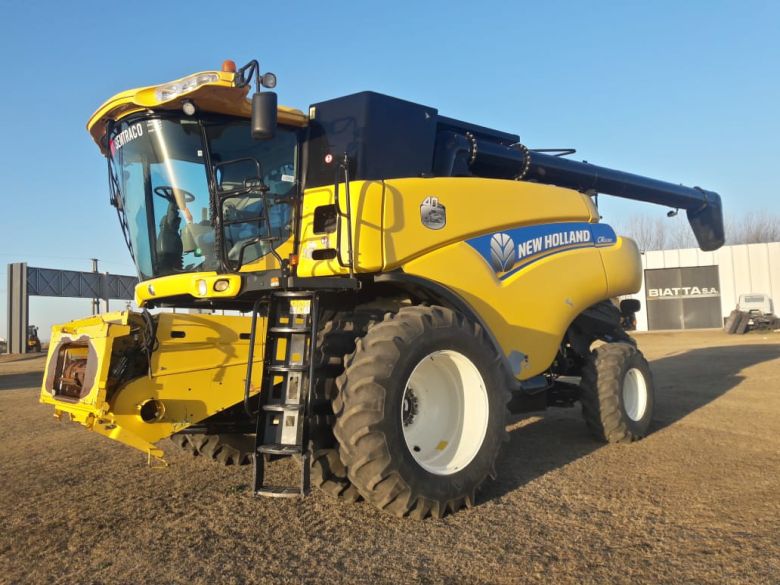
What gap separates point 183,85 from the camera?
174 inches

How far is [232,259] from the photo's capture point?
15.5 ft

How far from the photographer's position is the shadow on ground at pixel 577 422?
17.4ft

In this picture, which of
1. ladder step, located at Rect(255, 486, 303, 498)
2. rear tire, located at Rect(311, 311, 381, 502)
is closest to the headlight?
rear tire, located at Rect(311, 311, 381, 502)

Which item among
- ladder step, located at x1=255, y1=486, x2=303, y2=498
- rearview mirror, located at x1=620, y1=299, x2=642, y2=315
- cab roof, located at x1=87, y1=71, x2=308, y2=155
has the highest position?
cab roof, located at x1=87, y1=71, x2=308, y2=155

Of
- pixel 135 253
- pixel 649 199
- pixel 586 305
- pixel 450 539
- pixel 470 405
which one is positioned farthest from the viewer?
pixel 649 199

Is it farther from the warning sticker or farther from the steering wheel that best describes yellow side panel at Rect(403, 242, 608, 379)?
the warning sticker

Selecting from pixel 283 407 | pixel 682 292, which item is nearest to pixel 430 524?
pixel 283 407

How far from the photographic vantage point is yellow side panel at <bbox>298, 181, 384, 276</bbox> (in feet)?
14.4

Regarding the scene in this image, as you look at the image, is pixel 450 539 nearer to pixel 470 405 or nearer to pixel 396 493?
pixel 396 493

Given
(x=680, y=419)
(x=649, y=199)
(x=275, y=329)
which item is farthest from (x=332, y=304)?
(x=649, y=199)

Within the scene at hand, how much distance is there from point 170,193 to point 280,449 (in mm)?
2294

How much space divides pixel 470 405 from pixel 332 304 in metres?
1.34

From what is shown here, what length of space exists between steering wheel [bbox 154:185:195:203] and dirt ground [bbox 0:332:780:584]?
2.30 meters

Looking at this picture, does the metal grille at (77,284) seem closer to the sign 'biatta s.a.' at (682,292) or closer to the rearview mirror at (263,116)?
the sign 'biatta s.a.' at (682,292)
